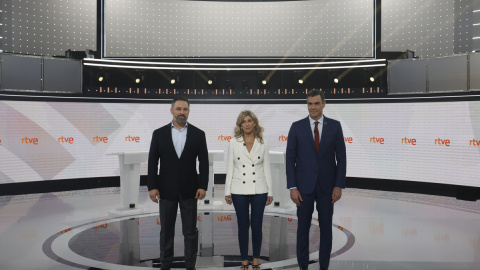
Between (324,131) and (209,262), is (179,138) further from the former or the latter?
(209,262)

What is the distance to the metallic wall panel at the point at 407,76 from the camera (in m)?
8.41

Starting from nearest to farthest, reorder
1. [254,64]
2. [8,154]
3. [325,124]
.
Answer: [325,124] → [8,154] → [254,64]

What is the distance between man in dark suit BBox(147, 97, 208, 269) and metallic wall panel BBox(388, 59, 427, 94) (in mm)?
6167

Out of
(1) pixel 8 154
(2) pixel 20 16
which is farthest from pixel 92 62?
(1) pixel 8 154

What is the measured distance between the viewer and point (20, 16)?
863 cm

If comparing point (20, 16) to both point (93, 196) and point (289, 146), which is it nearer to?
point (93, 196)

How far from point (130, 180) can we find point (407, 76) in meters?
5.63

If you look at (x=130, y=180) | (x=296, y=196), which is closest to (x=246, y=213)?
(x=296, y=196)

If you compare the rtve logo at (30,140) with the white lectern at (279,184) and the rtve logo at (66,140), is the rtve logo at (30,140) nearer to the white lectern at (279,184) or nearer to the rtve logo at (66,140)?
the rtve logo at (66,140)

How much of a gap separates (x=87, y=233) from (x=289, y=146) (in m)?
2.99

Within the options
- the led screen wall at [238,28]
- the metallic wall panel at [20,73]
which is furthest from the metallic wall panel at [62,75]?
the led screen wall at [238,28]

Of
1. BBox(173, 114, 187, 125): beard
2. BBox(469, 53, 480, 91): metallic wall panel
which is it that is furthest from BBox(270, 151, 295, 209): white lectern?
BBox(469, 53, 480, 91): metallic wall panel

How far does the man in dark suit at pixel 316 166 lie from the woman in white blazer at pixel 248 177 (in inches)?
9.4

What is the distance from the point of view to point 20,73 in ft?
26.7
